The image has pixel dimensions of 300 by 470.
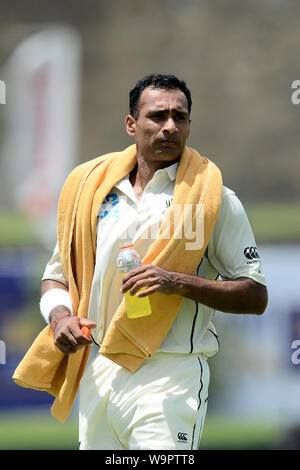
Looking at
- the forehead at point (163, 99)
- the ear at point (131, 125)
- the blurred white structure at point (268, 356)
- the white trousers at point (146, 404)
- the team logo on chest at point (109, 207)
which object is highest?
the forehead at point (163, 99)

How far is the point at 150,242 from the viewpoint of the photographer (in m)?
3.81

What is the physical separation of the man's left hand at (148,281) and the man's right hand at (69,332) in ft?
0.84

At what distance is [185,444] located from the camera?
369cm

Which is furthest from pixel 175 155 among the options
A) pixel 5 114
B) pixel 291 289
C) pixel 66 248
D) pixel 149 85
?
pixel 5 114

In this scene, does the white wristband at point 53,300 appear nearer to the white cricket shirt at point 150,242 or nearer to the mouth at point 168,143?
the white cricket shirt at point 150,242

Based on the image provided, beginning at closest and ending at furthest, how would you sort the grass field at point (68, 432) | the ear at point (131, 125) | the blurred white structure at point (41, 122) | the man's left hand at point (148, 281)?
the man's left hand at point (148, 281) → the ear at point (131, 125) → the grass field at point (68, 432) → the blurred white structure at point (41, 122)

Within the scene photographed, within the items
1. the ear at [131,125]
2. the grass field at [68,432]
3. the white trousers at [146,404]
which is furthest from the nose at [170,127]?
the grass field at [68,432]

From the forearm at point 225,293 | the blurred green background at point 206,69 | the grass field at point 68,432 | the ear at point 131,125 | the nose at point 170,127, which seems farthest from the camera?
the blurred green background at point 206,69

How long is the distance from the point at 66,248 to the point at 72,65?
9881mm

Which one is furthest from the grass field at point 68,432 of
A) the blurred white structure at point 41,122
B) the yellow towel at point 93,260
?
the yellow towel at point 93,260

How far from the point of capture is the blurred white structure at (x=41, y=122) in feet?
40.9

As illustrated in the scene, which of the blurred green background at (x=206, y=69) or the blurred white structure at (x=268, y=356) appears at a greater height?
the blurred green background at (x=206, y=69)

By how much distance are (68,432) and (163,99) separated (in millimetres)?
5165

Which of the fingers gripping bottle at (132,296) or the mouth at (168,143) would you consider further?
the mouth at (168,143)
